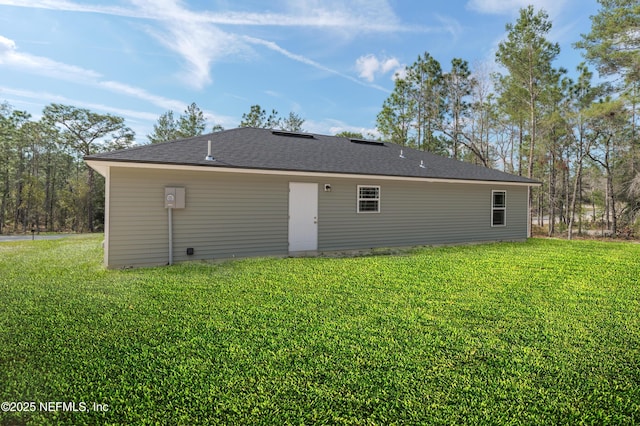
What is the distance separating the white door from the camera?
324 inches

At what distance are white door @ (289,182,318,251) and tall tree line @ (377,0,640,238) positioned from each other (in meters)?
13.7

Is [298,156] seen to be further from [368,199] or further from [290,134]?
[290,134]

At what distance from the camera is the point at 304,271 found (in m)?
6.18

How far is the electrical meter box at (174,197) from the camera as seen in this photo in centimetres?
668

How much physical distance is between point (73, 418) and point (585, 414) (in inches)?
125

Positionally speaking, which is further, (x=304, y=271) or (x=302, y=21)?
(x=302, y=21)

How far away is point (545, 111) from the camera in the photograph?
1817cm

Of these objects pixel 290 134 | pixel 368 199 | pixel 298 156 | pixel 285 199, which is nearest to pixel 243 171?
pixel 285 199

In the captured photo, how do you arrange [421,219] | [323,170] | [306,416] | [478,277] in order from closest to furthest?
[306,416], [478,277], [323,170], [421,219]

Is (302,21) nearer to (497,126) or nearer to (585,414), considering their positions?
(585,414)

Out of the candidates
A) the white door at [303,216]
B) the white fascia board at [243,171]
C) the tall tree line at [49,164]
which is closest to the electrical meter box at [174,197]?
the white fascia board at [243,171]

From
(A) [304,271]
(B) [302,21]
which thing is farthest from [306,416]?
(B) [302,21]

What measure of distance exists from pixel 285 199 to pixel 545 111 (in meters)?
18.0

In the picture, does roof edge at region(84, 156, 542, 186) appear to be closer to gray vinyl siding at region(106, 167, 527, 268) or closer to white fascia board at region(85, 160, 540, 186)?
white fascia board at region(85, 160, 540, 186)
